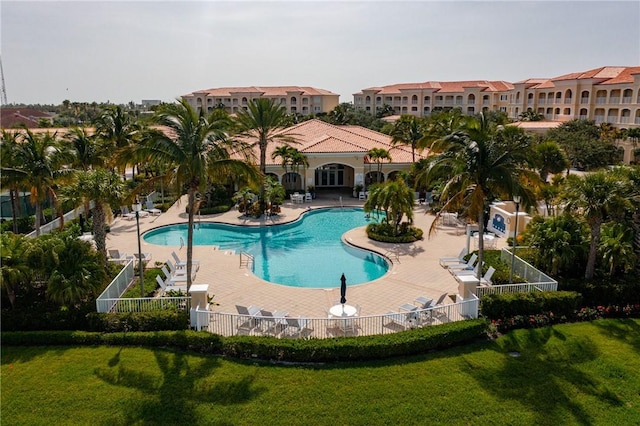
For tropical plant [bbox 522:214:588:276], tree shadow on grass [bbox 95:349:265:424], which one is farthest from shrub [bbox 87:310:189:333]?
tropical plant [bbox 522:214:588:276]

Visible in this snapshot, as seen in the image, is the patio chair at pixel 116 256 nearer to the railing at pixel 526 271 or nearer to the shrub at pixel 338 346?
the shrub at pixel 338 346

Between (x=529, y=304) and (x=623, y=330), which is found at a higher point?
(x=529, y=304)

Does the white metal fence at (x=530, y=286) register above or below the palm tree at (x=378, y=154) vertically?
below

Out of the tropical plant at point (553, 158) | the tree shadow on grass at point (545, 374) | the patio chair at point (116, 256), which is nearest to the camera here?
the tree shadow on grass at point (545, 374)

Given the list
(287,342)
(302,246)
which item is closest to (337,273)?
(302,246)

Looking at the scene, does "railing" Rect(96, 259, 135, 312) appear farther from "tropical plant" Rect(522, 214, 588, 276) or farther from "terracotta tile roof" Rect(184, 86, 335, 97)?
"terracotta tile roof" Rect(184, 86, 335, 97)

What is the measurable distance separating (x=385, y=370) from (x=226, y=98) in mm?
97258

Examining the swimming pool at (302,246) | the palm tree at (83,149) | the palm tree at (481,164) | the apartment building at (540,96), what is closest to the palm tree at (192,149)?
the swimming pool at (302,246)

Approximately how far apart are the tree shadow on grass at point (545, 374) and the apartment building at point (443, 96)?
82.6m

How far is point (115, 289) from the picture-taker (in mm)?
16266

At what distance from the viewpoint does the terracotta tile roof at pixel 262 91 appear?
100 metres

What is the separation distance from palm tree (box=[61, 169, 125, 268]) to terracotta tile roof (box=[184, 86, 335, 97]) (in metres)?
85.1

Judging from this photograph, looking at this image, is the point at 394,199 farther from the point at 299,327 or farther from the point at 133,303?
the point at 133,303

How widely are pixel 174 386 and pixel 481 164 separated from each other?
12.1 m
